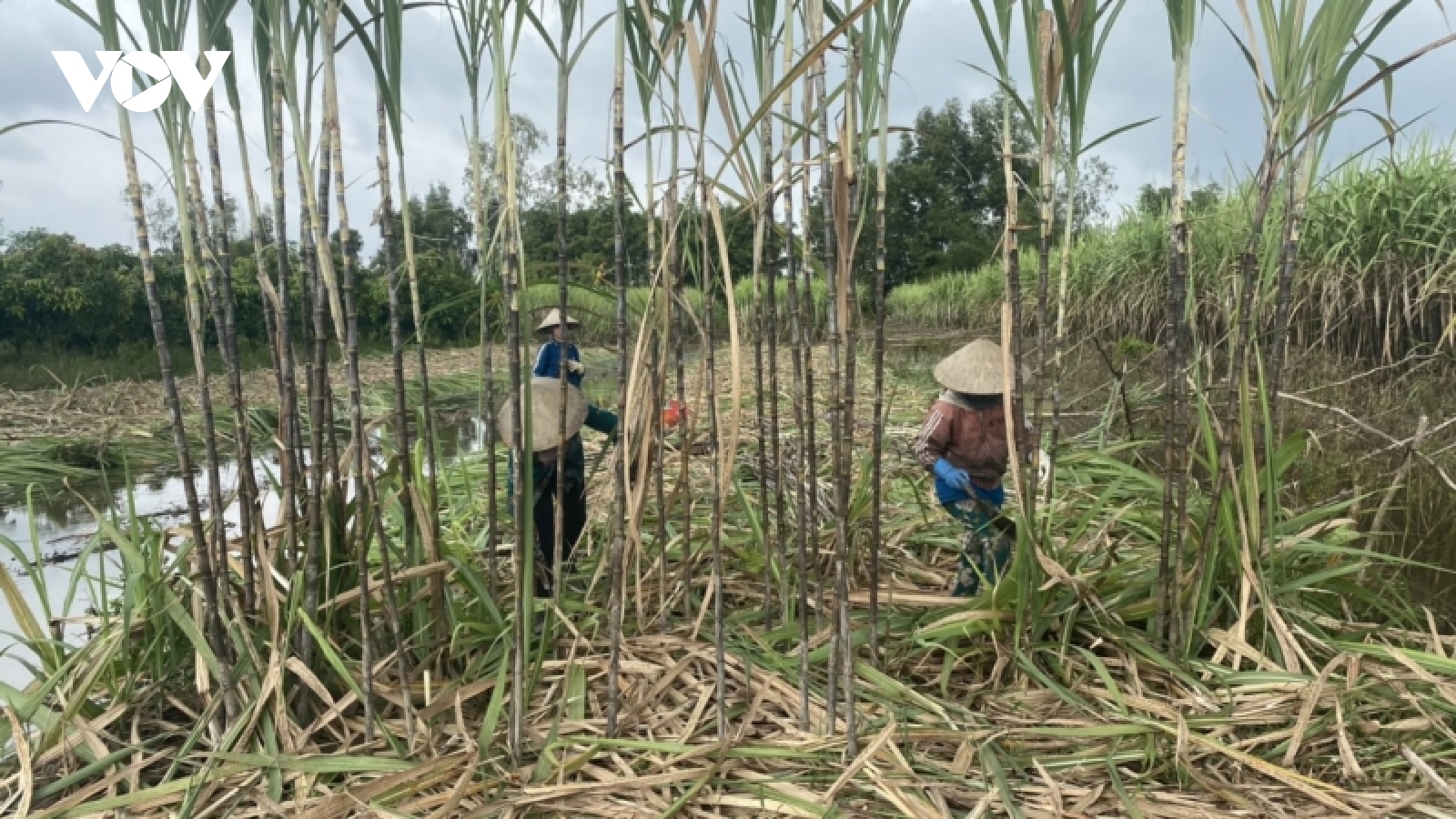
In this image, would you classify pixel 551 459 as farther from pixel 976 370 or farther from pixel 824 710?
pixel 976 370

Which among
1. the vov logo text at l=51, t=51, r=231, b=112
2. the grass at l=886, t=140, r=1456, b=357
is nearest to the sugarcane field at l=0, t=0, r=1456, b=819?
the vov logo text at l=51, t=51, r=231, b=112

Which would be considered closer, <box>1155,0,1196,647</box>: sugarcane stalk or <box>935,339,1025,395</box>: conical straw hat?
<box>1155,0,1196,647</box>: sugarcane stalk

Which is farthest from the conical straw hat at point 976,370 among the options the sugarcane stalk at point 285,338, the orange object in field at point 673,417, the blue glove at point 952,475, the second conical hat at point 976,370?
the sugarcane stalk at point 285,338

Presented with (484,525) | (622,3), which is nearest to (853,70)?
(622,3)

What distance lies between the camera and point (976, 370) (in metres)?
2.33

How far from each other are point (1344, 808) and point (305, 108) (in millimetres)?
2188

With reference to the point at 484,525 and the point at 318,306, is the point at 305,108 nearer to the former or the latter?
the point at 318,306

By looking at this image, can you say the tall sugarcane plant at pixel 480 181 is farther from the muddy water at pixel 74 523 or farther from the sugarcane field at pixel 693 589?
the muddy water at pixel 74 523

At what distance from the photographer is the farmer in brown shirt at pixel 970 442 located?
7.52ft

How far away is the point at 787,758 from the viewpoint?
4.92ft

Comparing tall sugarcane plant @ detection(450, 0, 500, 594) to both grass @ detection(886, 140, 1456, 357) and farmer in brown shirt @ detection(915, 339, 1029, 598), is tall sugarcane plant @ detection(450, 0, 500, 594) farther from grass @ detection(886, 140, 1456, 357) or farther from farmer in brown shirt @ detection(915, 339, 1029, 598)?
grass @ detection(886, 140, 1456, 357)

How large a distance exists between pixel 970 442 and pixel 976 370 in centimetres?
22

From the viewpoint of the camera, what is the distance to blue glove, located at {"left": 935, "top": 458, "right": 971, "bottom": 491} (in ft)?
7.36

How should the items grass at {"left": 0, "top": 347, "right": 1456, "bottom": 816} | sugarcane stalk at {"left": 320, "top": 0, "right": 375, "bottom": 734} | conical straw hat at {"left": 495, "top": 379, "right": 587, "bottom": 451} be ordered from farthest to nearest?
conical straw hat at {"left": 495, "top": 379, "right": 587, "bottom": 451} → grass at {"left": 0, "top": 347, "right": 1456, "bottom": 816} → sugarcane stalk at {"left": 320, "top": 0, "right": 375, "bottom": 734}
